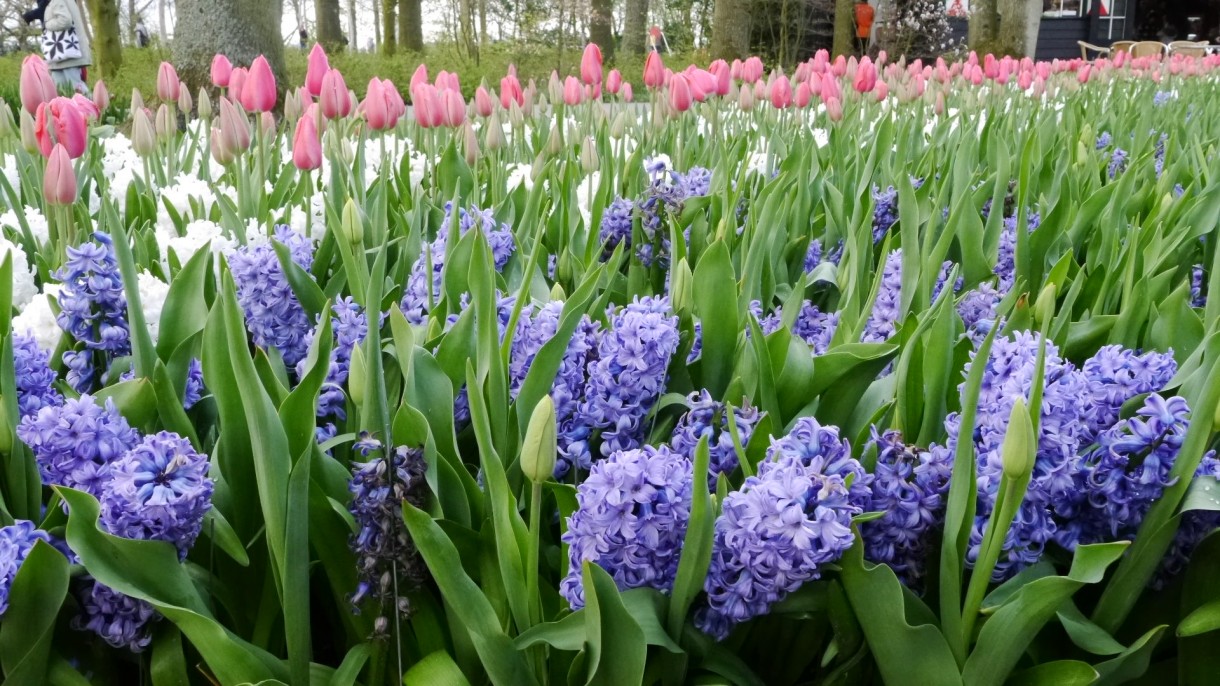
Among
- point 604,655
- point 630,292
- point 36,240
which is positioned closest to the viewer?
point 604,655

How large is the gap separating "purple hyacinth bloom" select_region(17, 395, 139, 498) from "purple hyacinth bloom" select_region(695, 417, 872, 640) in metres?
0.51

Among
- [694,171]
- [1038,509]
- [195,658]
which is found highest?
[694,171]

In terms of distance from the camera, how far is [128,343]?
1185 millimetres

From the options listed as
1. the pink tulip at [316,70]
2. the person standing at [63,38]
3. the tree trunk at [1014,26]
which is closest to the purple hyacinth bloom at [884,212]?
the pink tulip at [316,70]

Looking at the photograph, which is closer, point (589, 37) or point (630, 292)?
point (630, 292)

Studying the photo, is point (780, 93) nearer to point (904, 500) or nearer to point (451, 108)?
point (451, 108)

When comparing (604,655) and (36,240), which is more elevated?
(36,240)

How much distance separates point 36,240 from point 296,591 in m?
1.26

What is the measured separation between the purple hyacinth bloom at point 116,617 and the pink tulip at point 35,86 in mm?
1602

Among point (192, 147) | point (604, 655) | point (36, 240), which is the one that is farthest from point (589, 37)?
point (604, 655)

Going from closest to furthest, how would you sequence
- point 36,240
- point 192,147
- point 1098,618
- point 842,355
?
point 1098,618 < point 842,355 < point 36,240 < point 192,147

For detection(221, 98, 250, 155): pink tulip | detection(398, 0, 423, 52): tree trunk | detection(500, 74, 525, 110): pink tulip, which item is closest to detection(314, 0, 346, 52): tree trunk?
detection(398, 0, 423, 52): tree trunk

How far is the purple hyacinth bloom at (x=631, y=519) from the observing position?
0.71 metres

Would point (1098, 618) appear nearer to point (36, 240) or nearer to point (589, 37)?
point (36, 240)
